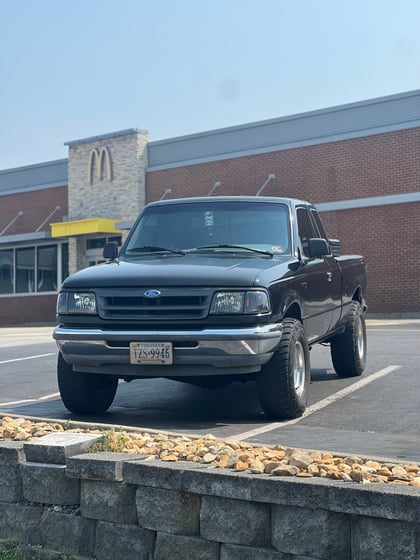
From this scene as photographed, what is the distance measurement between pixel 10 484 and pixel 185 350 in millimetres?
2130

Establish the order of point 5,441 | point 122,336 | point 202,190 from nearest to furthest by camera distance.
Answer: point 5,441
point 122,336
point 202,190

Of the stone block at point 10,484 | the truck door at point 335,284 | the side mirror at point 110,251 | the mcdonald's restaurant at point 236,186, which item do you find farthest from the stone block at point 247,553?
the mcdonald's restaurant at point 236,186

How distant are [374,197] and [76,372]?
19.8 m

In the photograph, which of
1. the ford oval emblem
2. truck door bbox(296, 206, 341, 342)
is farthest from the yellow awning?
the ford oval emblem

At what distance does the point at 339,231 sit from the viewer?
27.2 metres

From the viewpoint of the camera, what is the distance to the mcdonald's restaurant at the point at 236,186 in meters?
25.9

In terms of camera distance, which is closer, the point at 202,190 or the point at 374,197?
the point at 374,197

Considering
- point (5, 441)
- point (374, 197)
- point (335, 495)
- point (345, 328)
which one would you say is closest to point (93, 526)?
point (5, 441)

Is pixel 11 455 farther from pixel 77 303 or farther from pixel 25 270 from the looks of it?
pixel 25 270

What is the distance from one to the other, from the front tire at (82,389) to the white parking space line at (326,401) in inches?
63.6

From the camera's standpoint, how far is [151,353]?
7047 mm

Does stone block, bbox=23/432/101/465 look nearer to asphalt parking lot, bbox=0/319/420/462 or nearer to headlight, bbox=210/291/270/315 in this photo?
asphalt parking lot, bbox=0/319/420/462

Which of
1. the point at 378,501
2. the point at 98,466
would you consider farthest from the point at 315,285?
the point at 378,501

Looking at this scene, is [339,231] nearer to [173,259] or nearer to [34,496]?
[173,259]
